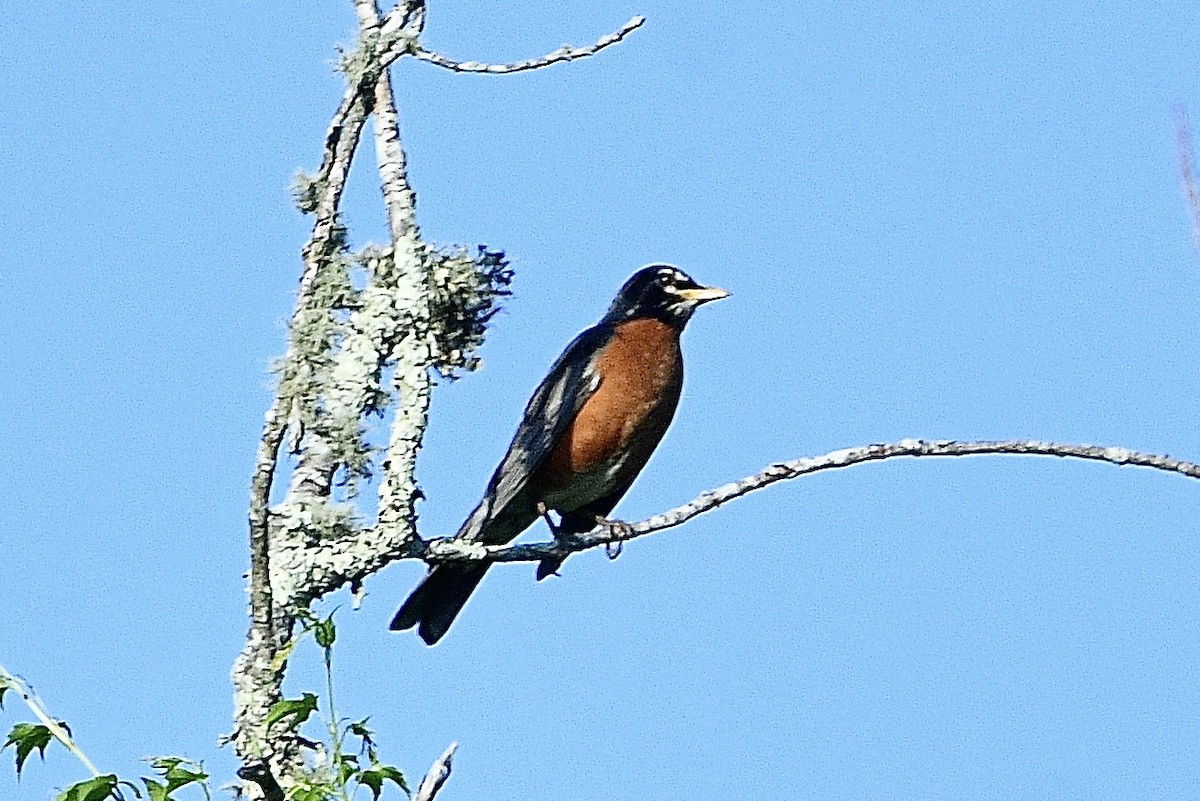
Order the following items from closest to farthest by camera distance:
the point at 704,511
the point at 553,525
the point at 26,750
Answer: the point at 26,750 → the point at 704,511 → the point at 553,525

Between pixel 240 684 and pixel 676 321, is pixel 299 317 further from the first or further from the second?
pixel 676 321

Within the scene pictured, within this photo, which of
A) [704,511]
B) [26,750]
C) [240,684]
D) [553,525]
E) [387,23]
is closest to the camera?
[26,750]

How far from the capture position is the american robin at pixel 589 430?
24.7 feet

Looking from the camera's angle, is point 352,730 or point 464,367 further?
point 464,367

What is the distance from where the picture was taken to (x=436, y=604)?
7094 millimetres

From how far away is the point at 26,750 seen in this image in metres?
3.06

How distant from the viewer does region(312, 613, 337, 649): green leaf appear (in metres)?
3.11

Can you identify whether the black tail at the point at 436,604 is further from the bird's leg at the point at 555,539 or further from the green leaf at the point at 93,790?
the green leaf at the point at 93,790

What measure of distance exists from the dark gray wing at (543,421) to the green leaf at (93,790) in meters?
4.18

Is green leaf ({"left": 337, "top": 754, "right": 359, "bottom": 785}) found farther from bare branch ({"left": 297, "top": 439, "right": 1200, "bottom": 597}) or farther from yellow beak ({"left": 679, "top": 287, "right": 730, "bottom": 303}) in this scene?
yellow beak ({"left": 679, "top": 287, "right": 730, "bottom": 303})

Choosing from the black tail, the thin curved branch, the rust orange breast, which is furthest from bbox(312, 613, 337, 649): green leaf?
the rust orange breast

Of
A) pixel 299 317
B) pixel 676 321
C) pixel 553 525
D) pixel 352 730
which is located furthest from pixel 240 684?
pixel 676 321

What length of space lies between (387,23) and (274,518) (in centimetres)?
116

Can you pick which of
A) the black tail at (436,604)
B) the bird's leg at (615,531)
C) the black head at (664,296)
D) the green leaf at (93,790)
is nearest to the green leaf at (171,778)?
the green leaf at (93,790)
